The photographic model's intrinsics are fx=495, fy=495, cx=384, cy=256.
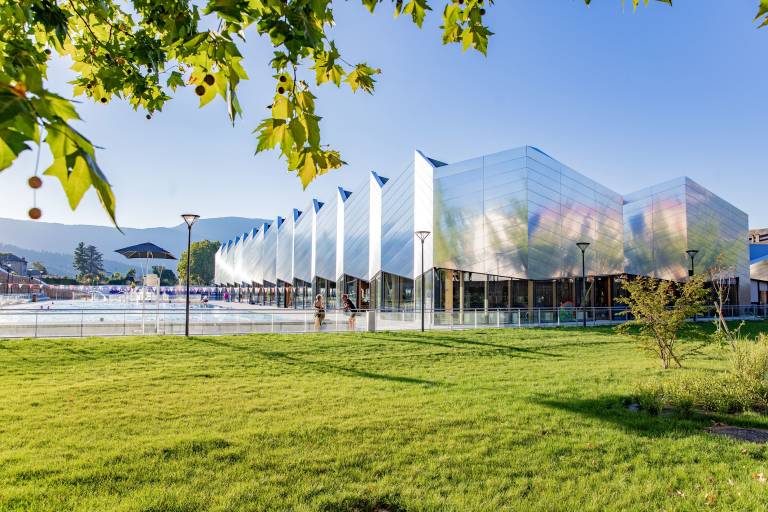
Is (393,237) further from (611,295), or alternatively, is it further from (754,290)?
(754,290)

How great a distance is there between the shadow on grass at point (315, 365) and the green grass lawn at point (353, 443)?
0.14 metres

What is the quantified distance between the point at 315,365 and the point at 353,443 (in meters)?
7.39

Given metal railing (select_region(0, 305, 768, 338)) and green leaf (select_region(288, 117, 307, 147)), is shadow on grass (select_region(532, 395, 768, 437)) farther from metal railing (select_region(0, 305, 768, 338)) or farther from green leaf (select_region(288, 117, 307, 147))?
metal railing (select_region(0, 305, 768, 338))

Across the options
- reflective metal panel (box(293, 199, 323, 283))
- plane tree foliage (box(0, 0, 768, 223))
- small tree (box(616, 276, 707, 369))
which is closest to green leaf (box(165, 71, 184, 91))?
plane tree foliage (box(0, 0, 768, 223))

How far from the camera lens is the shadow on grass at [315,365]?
430 inches

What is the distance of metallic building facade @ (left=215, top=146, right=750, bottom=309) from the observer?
2994cm

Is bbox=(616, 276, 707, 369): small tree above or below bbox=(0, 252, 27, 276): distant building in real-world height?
below

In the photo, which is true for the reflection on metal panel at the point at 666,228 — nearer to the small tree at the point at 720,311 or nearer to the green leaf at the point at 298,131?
the small tree at the point at 720,311

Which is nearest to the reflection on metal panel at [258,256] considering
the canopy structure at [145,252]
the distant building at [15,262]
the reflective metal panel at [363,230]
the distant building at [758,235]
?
the reflective metal panel at [363,230]

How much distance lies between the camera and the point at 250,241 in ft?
252

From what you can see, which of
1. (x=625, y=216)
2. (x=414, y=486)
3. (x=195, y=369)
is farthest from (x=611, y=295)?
(x=414, y=486)

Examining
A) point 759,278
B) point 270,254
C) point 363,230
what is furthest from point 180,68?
point 759,278

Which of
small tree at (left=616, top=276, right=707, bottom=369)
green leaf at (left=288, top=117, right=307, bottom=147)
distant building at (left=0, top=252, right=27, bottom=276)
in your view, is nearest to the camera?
green leaf at (left=288, top=117, right=307, bottom=147)

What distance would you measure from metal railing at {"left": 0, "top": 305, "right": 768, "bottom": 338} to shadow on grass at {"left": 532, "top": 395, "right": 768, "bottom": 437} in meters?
13.2
